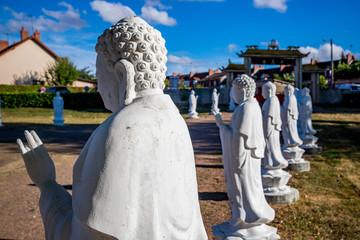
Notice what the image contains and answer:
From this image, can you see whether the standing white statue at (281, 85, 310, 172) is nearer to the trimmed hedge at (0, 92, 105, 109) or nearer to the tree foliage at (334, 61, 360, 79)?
the trimmed hedge at (0, 92, 105, 109)

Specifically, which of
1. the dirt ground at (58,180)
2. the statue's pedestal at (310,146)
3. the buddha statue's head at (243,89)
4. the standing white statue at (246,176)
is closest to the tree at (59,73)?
the dirt ground at (58,180)

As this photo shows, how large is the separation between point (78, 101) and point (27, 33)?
1694cm

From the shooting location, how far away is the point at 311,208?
5328mm

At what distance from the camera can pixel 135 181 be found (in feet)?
4.04

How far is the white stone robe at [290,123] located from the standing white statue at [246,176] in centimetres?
458

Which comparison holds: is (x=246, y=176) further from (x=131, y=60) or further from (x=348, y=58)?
(x=348, y=58)

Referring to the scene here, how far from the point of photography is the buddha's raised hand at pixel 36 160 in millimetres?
1474

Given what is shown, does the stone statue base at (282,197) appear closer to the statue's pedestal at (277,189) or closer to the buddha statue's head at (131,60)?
the statue's pedestal at (277,189)

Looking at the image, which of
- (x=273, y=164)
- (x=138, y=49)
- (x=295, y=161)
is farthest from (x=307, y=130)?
(x=138, y=49)

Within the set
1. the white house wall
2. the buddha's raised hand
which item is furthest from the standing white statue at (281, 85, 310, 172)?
the white house wall

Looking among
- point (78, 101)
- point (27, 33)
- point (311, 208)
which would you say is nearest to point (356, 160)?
point (311, 208)

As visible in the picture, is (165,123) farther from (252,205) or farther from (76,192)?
(252,205)

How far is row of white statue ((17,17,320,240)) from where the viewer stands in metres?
1.21

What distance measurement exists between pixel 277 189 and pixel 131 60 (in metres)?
5.07
